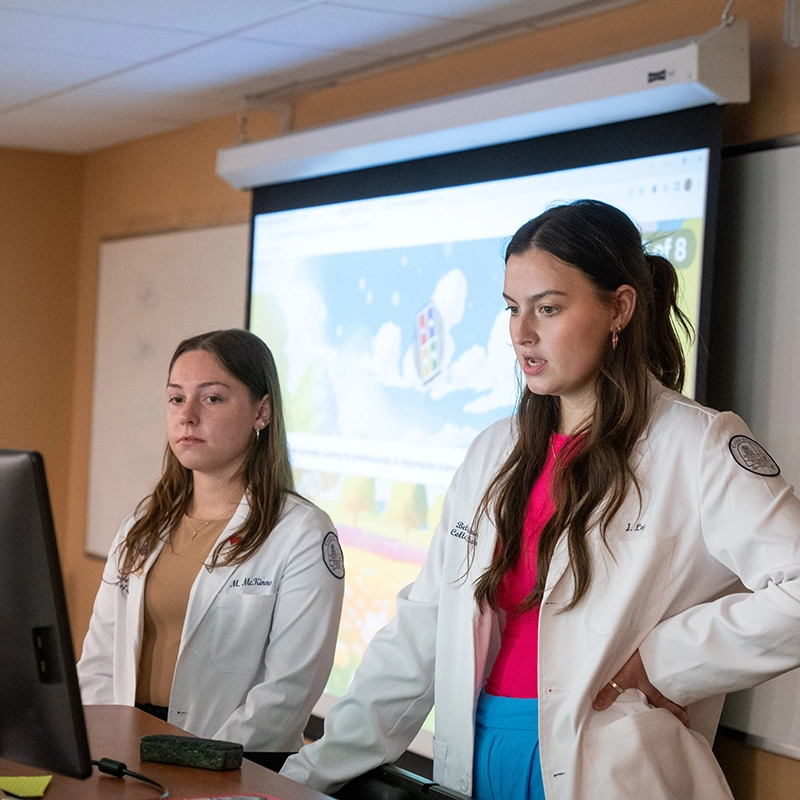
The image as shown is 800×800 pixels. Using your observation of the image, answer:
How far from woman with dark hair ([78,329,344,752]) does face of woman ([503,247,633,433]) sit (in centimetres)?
68

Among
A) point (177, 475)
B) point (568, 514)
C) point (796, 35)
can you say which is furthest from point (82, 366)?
point (568, 514)

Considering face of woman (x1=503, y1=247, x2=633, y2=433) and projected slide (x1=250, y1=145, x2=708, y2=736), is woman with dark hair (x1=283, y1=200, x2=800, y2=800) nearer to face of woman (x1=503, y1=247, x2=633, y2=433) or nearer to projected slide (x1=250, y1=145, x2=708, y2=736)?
face of woman (x1=503, y1=247, x2=633, y2=433)

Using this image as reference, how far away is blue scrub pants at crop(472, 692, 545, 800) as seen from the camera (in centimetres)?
175

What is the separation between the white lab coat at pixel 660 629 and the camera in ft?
5.26

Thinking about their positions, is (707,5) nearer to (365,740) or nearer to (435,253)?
(435,253)

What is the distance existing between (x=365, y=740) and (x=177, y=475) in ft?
2.79

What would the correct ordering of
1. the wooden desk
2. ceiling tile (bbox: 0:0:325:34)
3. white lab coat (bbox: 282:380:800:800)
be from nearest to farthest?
the wooden desk
white lab coat (bbox: 282:380:800:800)
ceiling tile (bbox: 0:0:325:34)

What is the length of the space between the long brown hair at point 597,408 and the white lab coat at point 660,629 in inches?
1.0

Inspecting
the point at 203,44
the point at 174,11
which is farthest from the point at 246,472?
the point at 203,44

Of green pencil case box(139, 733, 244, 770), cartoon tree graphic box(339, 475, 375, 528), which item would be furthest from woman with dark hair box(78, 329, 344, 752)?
cartoon tree graphic box(339, 475, 375, 528)

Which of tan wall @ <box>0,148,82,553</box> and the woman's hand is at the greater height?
tan wall @ <box>0,148,82,553</box>

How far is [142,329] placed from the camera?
5309 millimetres

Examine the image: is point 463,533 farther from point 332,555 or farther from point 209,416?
point 209,416

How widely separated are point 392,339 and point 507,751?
2192 mm
